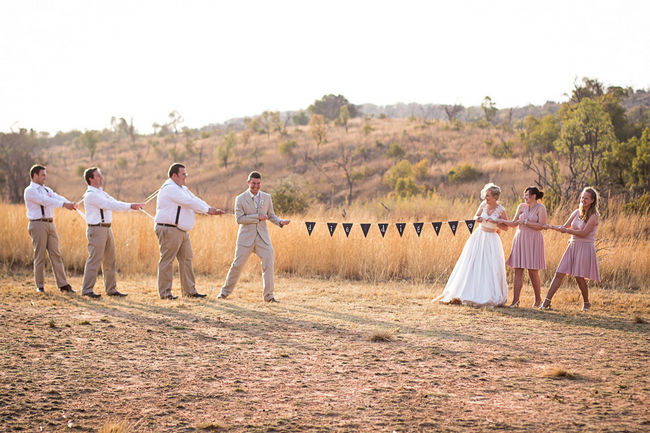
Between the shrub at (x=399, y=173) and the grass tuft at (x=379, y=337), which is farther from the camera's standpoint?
the shrub at (x=399, y=173)

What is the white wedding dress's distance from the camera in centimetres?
909

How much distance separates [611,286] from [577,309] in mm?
2834

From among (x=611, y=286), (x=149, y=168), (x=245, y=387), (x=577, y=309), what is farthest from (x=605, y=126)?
(x=149, y=168)

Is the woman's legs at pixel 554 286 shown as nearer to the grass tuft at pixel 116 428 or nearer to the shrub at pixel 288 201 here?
the grass tuft at pixel 116 428

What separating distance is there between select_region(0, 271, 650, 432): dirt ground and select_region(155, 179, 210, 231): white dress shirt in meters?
1.20

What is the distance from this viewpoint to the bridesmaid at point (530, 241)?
8.92 m

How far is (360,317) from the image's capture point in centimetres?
839

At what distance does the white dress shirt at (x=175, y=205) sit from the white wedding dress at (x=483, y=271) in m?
3.86

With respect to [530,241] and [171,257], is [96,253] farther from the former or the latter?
[530,241]

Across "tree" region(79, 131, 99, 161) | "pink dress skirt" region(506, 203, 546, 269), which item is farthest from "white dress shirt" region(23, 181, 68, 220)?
"tree" region(79, 131, 99, 161)

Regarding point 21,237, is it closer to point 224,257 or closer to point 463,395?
point 224,257

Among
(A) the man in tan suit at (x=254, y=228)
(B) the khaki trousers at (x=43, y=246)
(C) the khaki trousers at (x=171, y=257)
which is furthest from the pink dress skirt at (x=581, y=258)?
(B) the khaki trousers at (x=43, y=246)

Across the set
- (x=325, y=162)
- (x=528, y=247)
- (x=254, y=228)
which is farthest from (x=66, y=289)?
(x=325, y=162)

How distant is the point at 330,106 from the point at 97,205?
2613 inches
